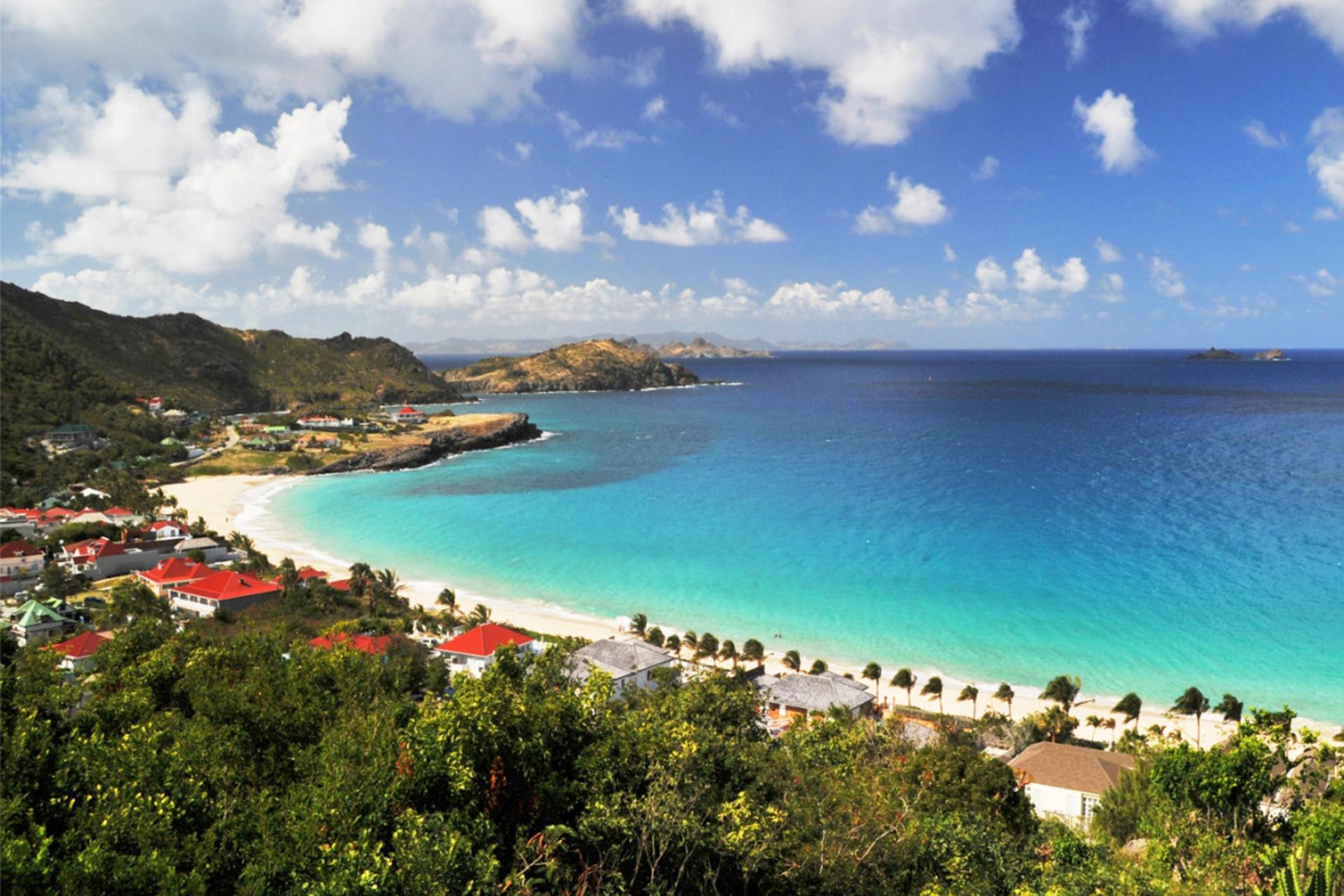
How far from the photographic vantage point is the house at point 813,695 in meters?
29.4

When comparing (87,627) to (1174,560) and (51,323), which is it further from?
(51,323)

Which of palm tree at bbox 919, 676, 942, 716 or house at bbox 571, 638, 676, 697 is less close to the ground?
house at bbox 571, 638, 676, 697

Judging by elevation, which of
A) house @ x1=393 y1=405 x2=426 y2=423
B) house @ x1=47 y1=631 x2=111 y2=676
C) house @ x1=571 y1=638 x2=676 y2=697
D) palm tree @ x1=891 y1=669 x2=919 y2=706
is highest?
house @ x1=393 y1=405 x2=426 y2=423

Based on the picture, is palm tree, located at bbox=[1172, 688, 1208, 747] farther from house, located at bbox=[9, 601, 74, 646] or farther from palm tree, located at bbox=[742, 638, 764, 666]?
house, located at bbox=[9, 601, 74, 646]

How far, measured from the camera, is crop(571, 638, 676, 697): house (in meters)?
30.5

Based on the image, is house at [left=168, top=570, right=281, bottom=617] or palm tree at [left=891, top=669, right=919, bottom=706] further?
house at [left=168, top=570, right=281, bottom=617]

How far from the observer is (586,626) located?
40.4 m

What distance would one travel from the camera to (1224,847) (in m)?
13.7

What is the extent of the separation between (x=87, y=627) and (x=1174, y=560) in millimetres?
61445

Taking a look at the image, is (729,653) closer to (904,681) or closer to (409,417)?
(904,681)

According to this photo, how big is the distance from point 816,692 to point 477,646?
14481 mm

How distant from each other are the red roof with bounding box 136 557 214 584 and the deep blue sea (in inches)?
443

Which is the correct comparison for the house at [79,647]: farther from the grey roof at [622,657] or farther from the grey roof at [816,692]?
the grey roof at [816,692]

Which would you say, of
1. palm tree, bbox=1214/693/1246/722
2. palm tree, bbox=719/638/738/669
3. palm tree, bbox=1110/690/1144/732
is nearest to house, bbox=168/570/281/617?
palm tree, bbox=719/638/738/669
